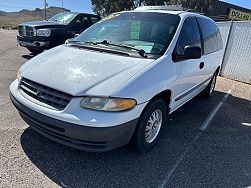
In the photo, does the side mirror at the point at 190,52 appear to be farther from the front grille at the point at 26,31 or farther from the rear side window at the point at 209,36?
the front grille at the point at 26,31

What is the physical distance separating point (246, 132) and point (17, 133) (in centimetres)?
381

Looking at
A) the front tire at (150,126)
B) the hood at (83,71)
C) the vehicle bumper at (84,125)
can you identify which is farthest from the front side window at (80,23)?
the vehicle bumper at (84,125)

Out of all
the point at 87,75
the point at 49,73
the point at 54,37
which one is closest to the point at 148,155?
the point at 87,75

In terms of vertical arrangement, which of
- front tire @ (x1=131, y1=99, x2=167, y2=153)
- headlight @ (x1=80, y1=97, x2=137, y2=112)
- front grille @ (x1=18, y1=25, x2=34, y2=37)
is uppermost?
front grille @ (x1=18, y1=25, x2=34, y2=37)

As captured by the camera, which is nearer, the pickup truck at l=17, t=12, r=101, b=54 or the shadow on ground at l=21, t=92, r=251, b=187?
the shadow on ground at l=21, t=92, r=251, b=187

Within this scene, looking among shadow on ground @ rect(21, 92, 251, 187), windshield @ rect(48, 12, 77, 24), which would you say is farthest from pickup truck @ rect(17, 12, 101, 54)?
shadow on ground @ rect(21, 92, 251, 187)

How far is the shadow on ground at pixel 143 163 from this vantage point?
312 cm

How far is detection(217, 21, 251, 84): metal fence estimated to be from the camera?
9.41 m

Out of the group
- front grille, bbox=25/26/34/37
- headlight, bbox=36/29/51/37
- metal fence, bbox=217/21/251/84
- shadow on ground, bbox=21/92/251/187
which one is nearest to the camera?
shadow on ground, bbox=21/92/251/187

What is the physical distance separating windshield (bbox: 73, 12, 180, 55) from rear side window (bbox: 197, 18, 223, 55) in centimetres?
116

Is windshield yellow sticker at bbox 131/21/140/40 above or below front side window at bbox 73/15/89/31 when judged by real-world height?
above

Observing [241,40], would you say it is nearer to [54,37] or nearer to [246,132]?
[246,132]

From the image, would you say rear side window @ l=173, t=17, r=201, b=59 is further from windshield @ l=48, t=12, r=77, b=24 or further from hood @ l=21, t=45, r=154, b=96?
windshield @ l=48, t=12, r=77, b=24

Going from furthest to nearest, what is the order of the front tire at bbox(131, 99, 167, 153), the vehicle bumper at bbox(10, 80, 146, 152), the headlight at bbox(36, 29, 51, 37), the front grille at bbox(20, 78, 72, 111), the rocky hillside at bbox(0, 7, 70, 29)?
1. the rocky hillside at bbox(0, 7, 70, 29)
2. the headlight at bbox(36, 29, 51, 37)
3. the front tire at bbox(131, 99, 167, 153)
4. the front grille at bbox(20, 78, 72, 111)
5. the vehicle bumper at bbox(10, 80, 146, 152)
